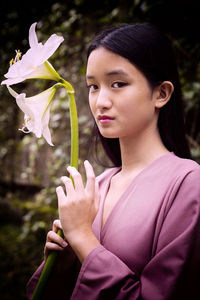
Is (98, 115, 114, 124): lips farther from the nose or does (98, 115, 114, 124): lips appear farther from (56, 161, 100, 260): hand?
(56, 161, 100, 260): hand

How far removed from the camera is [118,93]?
929mm

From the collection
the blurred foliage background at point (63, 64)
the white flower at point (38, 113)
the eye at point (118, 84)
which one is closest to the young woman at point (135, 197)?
the eye at point (118, 84)

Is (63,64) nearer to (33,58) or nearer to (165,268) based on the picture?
(33,58)

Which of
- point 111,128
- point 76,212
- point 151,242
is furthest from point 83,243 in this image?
point 111,128

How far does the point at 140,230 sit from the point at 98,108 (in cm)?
42

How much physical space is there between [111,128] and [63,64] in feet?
6.88

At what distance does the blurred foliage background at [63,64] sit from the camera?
1.92m

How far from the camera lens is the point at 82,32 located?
8.83ft

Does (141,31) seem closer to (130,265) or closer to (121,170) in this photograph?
(121,170)

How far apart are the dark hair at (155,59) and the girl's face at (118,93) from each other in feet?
0.11

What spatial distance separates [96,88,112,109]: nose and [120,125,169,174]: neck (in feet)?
0.62

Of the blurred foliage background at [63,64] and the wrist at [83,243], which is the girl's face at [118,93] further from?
the blurred foliage background at [63,64]

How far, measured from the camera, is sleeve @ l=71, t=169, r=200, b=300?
74cm

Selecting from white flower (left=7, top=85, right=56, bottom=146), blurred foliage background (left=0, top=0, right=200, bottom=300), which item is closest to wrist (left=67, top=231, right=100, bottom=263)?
white flower (left=7, top=85, right=56, bottom=146)
